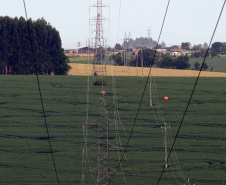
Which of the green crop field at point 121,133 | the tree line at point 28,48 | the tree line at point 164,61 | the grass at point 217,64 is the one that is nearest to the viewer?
the green crop field at point 121,133

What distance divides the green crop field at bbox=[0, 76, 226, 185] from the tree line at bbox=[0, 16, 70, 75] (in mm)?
20853

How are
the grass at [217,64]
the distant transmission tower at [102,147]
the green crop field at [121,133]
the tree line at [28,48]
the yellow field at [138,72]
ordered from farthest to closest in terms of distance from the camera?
1. the grass at [217,64]
2. the yellow field at [138,72]
3. the tree line at [28,48]
4. the green crop field at [121,133]
5. the distant transmission tower at [102,147]

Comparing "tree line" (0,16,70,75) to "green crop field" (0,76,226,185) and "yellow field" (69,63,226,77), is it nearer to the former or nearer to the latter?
"yellow field" (69,63,226,77)

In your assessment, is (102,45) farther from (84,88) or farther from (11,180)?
(11,180)

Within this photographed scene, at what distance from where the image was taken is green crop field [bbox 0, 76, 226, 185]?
3653 cm

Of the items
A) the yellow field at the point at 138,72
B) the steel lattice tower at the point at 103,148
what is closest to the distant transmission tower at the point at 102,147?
the steel lattice tower at the point at 103,148

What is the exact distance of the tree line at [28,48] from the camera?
4090 inches

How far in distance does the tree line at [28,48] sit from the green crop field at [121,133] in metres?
20.9

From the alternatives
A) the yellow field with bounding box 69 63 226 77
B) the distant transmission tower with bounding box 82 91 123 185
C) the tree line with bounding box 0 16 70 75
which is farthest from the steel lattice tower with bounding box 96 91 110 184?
the tree line with bounding box 0 16 70 75

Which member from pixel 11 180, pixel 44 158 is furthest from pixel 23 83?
pixel 11 180

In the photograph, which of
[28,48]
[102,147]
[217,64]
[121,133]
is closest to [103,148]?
[102,147]

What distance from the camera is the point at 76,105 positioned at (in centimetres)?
6400

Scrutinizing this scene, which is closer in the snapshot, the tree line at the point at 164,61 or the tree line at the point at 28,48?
the tree line at the point at 28,48

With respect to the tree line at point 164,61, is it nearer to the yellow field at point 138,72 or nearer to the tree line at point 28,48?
the yellow field at point 138,72
